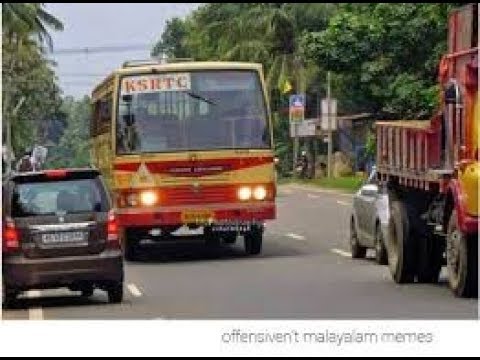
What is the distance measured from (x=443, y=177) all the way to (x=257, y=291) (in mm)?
2781

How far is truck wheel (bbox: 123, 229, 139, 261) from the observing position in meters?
22.4

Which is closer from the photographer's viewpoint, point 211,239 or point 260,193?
point 260,193

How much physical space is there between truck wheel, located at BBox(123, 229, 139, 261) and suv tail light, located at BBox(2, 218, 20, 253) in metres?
7.49

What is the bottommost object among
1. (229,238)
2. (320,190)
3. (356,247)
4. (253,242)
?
(320,190)

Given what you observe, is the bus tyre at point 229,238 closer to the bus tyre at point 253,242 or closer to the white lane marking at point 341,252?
the bus tyre at point 253,242

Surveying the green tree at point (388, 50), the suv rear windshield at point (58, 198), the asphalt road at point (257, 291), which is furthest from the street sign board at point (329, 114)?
the suv rear windshield at point (58, 198)

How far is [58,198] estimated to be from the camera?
1505 centimetres

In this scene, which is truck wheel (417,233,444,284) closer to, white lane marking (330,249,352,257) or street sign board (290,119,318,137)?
white lane marking (330,249,352,257)

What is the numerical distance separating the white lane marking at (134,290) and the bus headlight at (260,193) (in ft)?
14.1

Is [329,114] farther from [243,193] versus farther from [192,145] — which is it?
[192,145]

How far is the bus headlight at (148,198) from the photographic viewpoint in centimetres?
2158

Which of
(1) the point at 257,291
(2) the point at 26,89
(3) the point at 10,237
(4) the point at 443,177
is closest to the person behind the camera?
(3) the point at 10,237

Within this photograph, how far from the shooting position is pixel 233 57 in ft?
135

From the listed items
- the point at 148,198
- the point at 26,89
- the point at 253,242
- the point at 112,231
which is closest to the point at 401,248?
the point at 112,231
